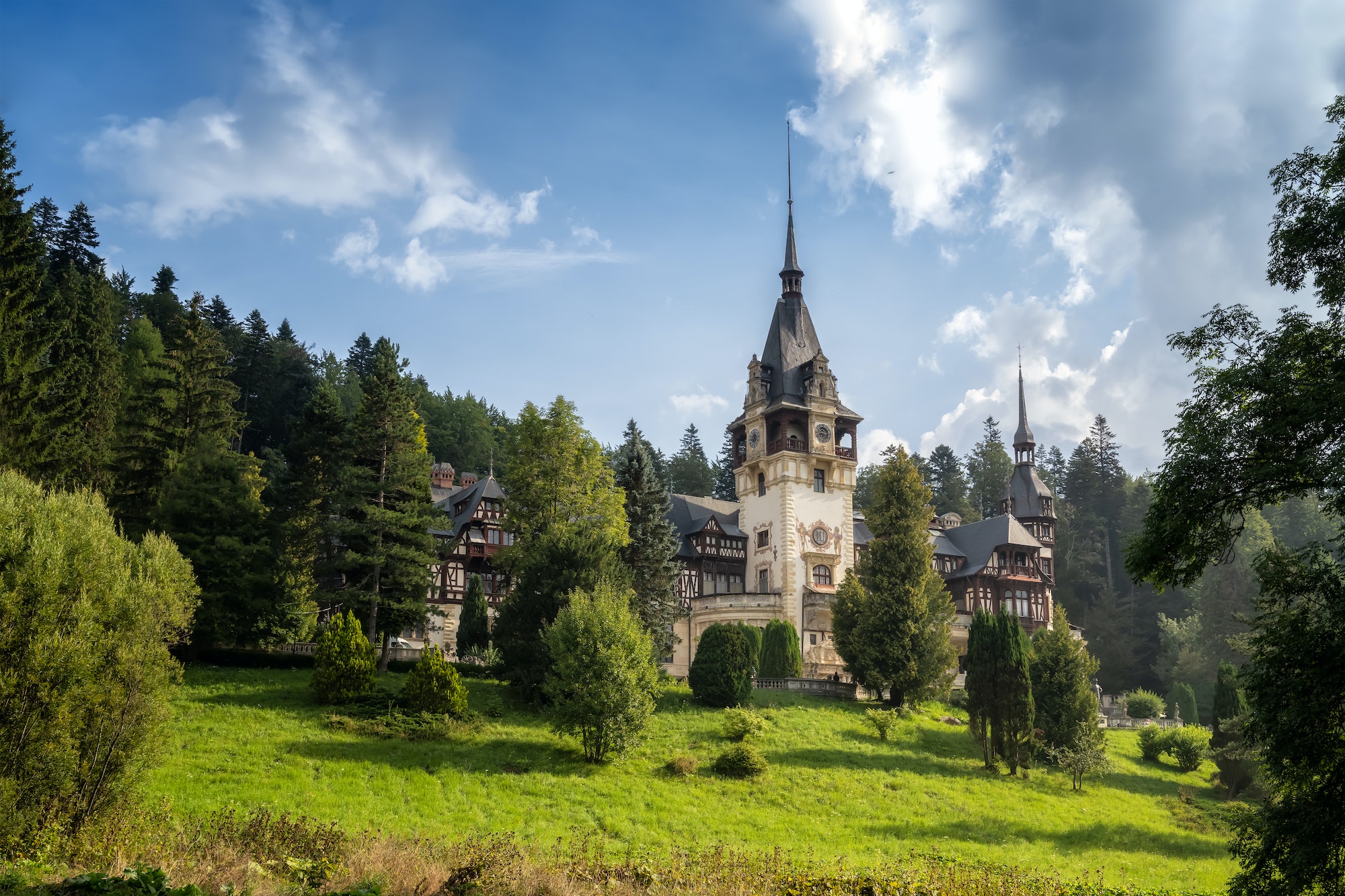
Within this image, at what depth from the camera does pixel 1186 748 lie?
4381 centimetres

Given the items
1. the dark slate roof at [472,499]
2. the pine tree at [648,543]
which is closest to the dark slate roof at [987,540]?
the pine tree at [648,543]

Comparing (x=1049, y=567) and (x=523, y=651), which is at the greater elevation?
(x=1049, y=567)

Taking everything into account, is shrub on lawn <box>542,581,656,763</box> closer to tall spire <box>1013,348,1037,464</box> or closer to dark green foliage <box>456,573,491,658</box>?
Result: dark green foliage <box>456,573,491,658</box>

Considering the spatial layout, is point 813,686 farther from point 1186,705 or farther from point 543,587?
point 1186,705

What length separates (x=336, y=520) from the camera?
125ft

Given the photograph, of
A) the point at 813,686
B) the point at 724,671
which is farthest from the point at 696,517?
the point at 724,671

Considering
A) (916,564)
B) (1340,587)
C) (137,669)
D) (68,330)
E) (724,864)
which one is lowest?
(724,864)

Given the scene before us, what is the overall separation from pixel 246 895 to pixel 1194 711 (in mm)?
63805

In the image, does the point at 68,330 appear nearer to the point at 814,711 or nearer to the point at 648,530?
the point at 648,530

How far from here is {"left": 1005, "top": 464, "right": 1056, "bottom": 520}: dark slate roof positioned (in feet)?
242

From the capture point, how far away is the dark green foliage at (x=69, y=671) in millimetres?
16297

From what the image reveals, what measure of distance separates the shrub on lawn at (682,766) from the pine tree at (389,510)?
40.8ft

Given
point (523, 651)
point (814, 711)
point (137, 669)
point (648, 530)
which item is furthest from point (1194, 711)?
point (137, 669)

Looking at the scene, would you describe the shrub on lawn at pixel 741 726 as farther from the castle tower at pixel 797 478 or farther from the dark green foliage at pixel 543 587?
the castle tower at pixel 797 478
